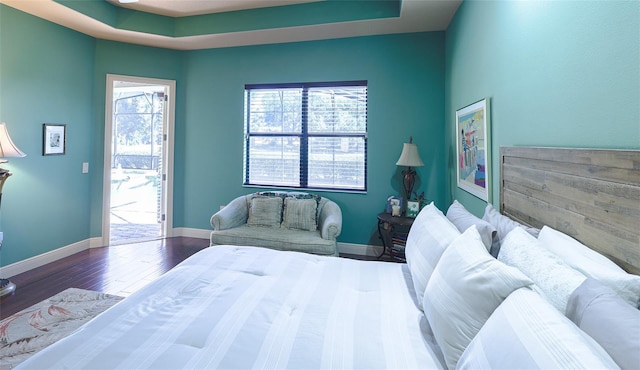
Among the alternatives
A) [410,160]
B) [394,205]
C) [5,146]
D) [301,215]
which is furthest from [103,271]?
[410,160]

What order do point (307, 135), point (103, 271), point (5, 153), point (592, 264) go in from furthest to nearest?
point (307, 135) < point (103, 271) < point (5, 153) < point (592, 264)

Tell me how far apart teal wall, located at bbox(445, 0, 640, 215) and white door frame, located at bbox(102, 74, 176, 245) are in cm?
394

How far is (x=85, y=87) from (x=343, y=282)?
168 inches

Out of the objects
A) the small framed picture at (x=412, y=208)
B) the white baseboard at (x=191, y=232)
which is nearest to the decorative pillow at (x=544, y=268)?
the small framed picture at (x=412, y=208)

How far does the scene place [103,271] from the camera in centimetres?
327

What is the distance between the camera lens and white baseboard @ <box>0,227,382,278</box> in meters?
3.16

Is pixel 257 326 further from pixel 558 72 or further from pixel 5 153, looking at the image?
pixel 5 153

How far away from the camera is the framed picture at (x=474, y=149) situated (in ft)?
7.04

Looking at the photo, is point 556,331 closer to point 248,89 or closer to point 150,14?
point 248,89

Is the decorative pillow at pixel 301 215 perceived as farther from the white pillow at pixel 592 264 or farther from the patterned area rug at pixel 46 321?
the white pillow at pixel 592 264

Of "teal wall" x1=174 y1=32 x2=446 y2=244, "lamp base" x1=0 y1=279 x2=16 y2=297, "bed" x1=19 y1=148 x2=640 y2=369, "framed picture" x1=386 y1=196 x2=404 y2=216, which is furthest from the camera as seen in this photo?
"teal wall" x1=174 y1=32 x2=446 y2=244

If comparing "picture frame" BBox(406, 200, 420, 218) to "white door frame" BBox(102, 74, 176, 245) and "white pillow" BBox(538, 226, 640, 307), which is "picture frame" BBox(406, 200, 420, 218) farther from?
"white door frame" BBox(102, 74, 176, 245)

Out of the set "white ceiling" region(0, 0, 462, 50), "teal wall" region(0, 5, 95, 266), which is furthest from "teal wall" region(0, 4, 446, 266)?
"white ceiling" region(0, 0, 462, 50)

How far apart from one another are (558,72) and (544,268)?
0.88 meters
